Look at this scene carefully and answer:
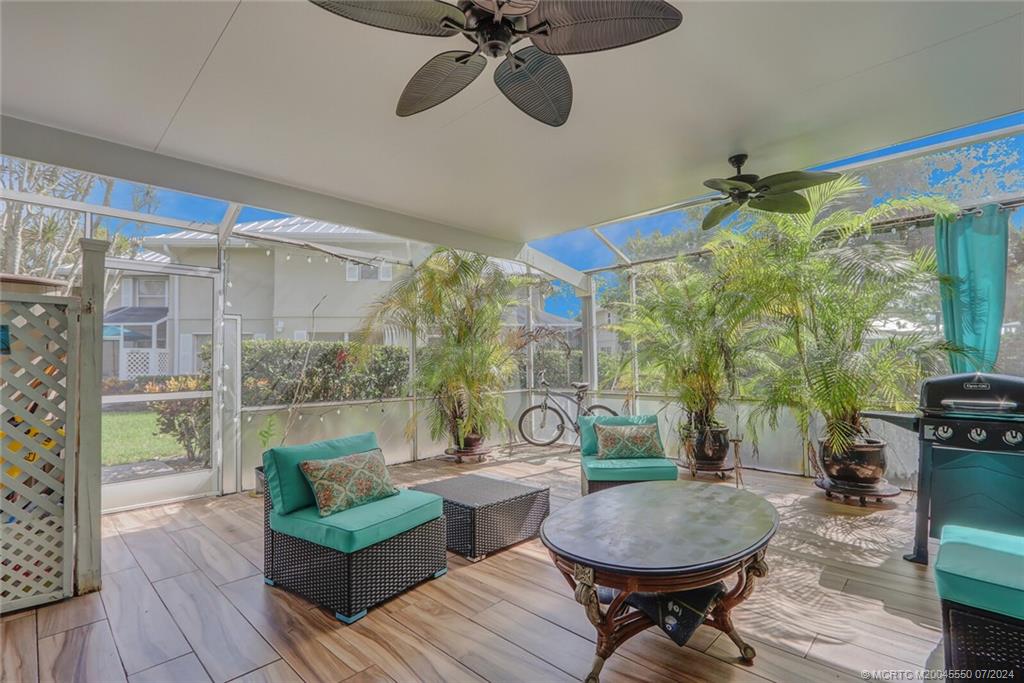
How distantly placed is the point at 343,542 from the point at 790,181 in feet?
12.0

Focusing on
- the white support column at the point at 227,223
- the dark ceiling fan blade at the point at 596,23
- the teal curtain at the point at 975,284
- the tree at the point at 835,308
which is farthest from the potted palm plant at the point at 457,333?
the teal curtain at the point at 975,284

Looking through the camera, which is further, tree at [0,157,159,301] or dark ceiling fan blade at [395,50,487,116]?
tree at [0,157,159,301]

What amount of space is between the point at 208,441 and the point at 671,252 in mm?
5996

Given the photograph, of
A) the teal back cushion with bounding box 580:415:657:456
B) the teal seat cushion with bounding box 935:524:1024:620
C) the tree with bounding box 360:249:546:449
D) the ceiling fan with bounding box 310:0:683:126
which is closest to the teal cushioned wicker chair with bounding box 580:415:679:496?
the teal back cushion with bounding box 580:415:657:456

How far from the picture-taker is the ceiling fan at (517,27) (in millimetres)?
1597

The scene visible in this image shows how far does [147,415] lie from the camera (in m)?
4.64

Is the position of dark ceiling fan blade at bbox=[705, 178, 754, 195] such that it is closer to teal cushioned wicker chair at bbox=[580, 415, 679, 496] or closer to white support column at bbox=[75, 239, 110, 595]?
teal cushioned wicker chair at bbox=[580, 415, 679, 496]

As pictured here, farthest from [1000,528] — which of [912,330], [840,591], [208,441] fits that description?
[208,441]

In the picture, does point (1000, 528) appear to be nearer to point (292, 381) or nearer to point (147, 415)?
point (292, 381)

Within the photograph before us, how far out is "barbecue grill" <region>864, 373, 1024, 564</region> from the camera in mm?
3035

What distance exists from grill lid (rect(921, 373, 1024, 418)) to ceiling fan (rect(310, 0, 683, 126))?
3.38 metres

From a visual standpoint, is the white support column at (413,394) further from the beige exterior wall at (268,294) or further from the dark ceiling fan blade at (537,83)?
the dark ceiling fan blade at (537,83)

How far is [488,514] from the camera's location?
11.0 ft

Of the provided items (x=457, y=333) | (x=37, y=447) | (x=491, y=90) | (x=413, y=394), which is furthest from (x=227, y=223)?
(x=491, y=90)
